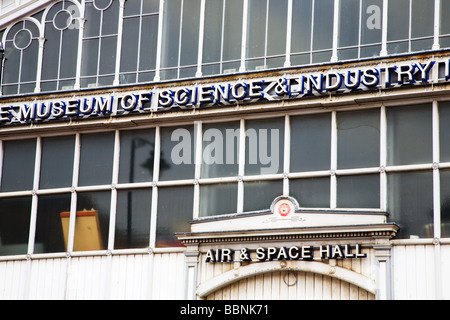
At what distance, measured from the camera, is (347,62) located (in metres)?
21.7

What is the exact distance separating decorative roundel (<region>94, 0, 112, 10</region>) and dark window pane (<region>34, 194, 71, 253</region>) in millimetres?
5427

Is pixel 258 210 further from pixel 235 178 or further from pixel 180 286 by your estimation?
pixel 180 286

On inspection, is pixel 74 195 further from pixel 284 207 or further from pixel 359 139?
pixel 359 139

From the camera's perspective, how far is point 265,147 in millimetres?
22438

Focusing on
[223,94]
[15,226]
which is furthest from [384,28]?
[15,226]

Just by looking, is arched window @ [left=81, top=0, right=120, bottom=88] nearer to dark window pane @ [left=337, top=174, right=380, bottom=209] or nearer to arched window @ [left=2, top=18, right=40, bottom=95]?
arched window @ [left=2, top=18, right=40, bottom=95]

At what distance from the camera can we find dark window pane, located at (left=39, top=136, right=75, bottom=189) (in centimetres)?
2444

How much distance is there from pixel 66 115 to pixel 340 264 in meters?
8.72

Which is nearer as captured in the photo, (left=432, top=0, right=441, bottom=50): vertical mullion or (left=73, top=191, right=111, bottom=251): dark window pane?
(left=432, top=0, right=441, bottom=50): vertical mullion

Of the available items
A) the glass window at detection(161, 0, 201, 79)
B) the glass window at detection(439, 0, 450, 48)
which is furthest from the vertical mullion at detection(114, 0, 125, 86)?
the glass window at detection(439, 0, 450, 48)

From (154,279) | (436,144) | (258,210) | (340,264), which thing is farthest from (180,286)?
(436,144)

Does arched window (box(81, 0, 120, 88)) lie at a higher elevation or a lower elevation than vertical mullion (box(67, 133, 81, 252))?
higher

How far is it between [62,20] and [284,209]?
8992 millimetres
